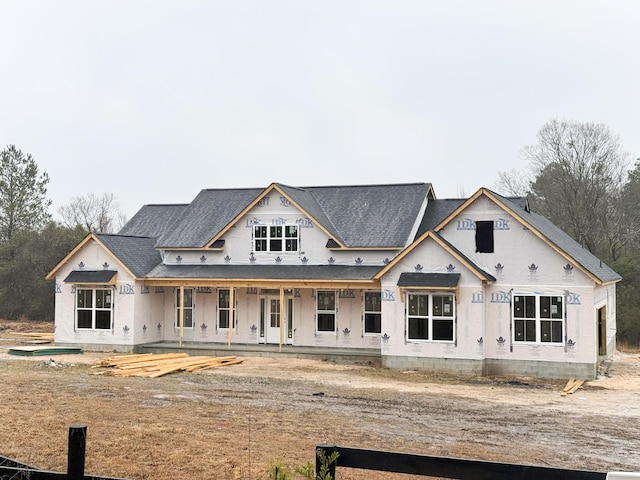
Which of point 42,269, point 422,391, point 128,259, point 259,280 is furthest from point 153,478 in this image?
point 42,269

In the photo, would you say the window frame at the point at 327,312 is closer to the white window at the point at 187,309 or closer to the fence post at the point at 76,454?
the white window at the point at 187,309

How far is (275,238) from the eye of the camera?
28016 mm

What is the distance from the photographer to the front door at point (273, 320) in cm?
2755

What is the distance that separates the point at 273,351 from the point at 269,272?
2.98m

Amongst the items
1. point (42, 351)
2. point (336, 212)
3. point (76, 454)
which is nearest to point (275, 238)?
point (336, 212)

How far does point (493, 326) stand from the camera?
2278 cm

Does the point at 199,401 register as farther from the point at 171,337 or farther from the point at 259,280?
the point at 171,337

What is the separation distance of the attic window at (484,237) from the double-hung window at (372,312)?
4515mm

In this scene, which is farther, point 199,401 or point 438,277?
point 438,277

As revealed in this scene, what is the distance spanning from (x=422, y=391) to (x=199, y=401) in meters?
6.16

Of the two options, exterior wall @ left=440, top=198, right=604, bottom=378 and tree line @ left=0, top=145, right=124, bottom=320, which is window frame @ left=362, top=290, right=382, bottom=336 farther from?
tree line @ left=0, top=145, right=124, bottom=320

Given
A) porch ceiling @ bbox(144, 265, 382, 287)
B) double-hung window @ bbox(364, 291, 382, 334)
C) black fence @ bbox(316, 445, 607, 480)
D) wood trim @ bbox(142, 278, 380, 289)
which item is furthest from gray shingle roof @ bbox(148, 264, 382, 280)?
black fence @ bbox(316, 445, 607, 480)

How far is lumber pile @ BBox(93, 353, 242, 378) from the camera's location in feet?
69.1

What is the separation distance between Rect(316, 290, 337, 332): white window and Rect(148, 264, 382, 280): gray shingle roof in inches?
38.4
